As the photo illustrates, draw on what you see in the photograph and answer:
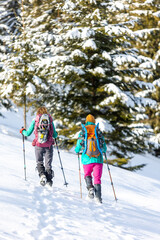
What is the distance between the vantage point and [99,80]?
42.0 ft

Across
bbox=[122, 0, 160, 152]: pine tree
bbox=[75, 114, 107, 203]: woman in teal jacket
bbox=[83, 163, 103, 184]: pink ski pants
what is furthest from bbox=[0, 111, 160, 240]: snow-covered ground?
bbox=[122, 0, 160, 152]: pine tree

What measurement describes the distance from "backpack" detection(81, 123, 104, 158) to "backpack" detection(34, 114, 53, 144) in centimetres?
86

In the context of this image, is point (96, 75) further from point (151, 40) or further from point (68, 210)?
point (151, 40)

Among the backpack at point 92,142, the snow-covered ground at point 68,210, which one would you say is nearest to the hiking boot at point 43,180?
the snow-covered ground at point 68,210

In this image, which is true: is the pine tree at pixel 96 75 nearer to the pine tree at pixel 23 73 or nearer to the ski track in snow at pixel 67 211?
the pine tree at pixel 23 73

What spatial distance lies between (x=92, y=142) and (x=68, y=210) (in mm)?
1635

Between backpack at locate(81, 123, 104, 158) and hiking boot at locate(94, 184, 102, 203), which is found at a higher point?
backpack at locate(81, 123, 104, 158)

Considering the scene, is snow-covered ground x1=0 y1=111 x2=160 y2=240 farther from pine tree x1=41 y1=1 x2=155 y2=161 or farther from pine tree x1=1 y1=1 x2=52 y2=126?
pine tree x1=1 y1=1 x2=52 y2=126

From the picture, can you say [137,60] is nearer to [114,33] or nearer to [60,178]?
[114,33]

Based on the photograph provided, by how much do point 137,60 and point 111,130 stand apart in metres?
3.12

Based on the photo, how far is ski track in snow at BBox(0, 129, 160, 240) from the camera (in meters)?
4.11

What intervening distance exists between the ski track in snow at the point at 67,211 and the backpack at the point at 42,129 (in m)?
1.06

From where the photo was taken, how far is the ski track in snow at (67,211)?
411cm

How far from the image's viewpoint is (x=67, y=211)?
5117mm
